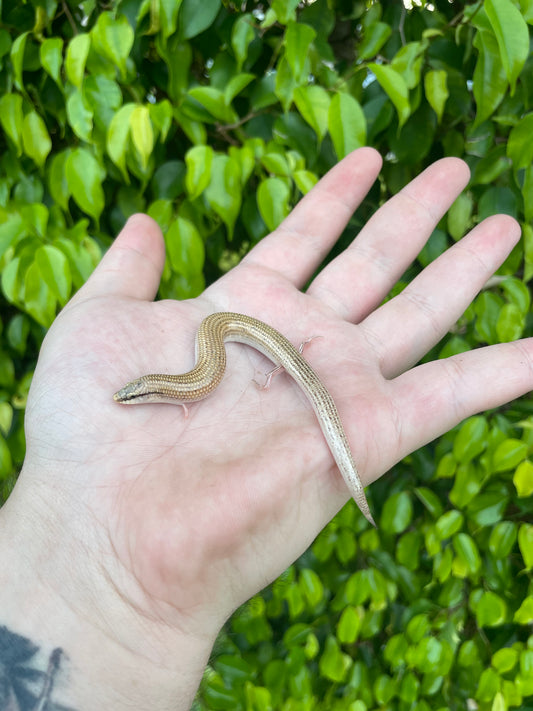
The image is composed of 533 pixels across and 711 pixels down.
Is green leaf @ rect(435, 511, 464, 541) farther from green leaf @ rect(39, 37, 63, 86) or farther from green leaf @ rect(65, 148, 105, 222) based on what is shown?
green leaf @ rect(39, 37, 63, 86)

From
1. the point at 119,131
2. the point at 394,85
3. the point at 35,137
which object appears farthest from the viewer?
the point at 35,137

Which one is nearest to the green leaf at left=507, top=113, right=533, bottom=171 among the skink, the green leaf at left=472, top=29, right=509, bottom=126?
the green leaf at left=472, top=29, right=509, bottom=126

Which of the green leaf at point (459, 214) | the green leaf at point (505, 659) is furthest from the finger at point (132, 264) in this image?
the green leaf at point (505, 659)

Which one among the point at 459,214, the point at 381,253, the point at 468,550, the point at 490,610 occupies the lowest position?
the point at 490,610

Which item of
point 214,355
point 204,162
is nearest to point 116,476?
point 214,355

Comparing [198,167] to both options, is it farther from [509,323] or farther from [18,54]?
[509,323]

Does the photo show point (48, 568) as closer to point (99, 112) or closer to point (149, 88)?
point (99, 112)

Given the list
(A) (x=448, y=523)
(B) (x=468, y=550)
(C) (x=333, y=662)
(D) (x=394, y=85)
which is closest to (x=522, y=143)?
(D) (x=394, y=85)

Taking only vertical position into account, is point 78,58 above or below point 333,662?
above
